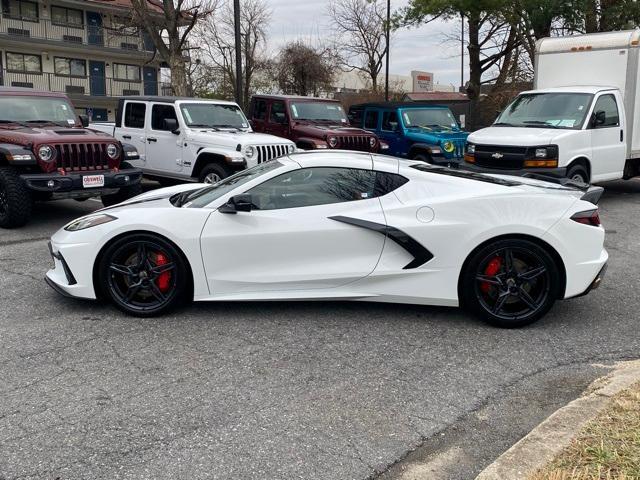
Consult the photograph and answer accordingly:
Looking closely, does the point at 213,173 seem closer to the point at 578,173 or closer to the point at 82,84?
the point at 578,173

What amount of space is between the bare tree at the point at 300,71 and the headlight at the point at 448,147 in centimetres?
2118

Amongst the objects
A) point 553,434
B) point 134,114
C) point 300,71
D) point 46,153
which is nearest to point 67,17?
point 300,71

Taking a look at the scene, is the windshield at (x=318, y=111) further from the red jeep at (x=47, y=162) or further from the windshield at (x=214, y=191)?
the windshield at (x=214, y=191)

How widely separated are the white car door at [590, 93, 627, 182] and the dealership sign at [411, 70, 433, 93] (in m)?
54.4

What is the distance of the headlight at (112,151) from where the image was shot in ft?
30.3

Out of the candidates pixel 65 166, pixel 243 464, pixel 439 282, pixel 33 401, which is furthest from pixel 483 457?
pixel 65 166

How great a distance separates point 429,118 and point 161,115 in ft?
21.7

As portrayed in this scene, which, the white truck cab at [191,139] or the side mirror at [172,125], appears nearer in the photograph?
the white truck cab at [191,139]

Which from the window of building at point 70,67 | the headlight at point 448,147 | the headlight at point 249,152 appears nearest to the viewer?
the headlight at point 249,152

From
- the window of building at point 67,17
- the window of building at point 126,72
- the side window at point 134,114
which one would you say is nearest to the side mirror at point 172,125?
the side window at point 134,114

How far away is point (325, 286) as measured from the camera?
4.95 meters

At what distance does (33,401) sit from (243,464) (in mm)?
1421

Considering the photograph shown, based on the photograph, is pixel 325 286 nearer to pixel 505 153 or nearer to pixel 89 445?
pixel 89 445

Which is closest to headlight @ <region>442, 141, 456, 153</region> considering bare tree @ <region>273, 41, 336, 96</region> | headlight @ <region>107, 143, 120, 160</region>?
headlight @ <region>107, 143, 120, 160</region>
